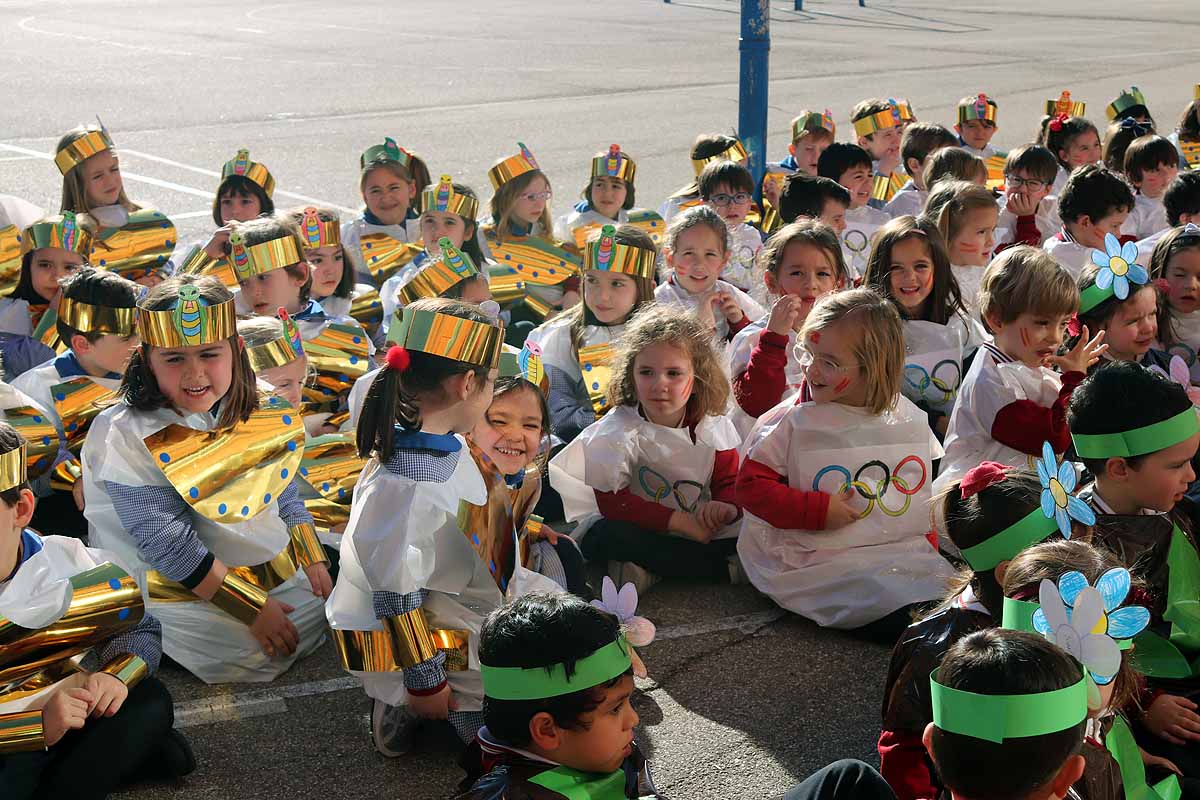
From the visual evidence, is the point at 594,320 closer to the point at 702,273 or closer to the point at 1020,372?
the point at 702,273

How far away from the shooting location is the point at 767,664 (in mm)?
4113

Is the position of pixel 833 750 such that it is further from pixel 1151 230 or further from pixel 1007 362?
pixel 1151 230

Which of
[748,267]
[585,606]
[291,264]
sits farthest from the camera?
[748,267]

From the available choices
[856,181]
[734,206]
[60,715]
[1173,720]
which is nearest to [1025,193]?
[856,181]

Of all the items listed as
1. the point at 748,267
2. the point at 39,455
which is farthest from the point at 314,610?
the point at 748,267

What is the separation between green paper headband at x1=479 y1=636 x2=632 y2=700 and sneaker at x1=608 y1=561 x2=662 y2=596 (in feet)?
6.34

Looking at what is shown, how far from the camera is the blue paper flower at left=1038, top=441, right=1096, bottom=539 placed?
3.04m

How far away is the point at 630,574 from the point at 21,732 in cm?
205

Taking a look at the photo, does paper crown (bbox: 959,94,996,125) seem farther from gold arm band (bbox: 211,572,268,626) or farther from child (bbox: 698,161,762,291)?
gold arm band (bbox: 211,572,268,626)

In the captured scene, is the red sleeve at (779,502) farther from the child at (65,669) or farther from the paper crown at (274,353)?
the child at (65,669)

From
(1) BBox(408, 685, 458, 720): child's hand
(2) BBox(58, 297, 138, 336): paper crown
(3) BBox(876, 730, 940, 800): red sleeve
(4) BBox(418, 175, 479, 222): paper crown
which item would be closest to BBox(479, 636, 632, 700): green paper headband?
(3) BBox(876, 730, 940, 800): red sleeve

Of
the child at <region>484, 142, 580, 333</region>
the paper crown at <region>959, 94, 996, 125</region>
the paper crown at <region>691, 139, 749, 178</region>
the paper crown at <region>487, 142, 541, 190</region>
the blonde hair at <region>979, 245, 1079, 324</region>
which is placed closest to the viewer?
the blonde hair at <region>979, 245, 1079, 324</region>

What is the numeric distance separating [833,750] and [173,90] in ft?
57.3

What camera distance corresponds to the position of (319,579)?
4.25 metres
